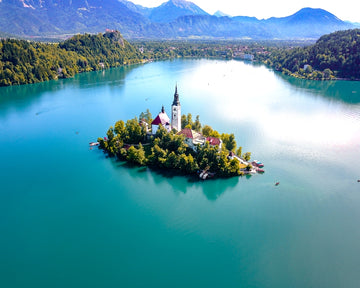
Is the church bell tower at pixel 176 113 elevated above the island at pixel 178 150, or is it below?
above

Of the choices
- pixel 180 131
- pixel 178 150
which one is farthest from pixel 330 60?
pixel 178 150

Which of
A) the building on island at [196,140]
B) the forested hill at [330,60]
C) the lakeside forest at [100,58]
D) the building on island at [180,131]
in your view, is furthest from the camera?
the forested hill at [330,60]

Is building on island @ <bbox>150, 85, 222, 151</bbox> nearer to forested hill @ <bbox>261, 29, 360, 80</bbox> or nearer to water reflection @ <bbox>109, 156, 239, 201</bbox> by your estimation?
water reflection @ <bbox>109, 156, 239, 201</bbox>

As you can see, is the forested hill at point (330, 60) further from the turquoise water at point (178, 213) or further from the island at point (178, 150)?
the island at point (178, 150)

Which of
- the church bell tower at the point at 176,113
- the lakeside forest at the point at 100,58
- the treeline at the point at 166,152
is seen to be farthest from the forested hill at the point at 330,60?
the treeline at the point at 166,152

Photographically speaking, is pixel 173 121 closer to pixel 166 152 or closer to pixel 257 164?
pixel 166 152

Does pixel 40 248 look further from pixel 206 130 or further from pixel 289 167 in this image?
pixel 289 167
